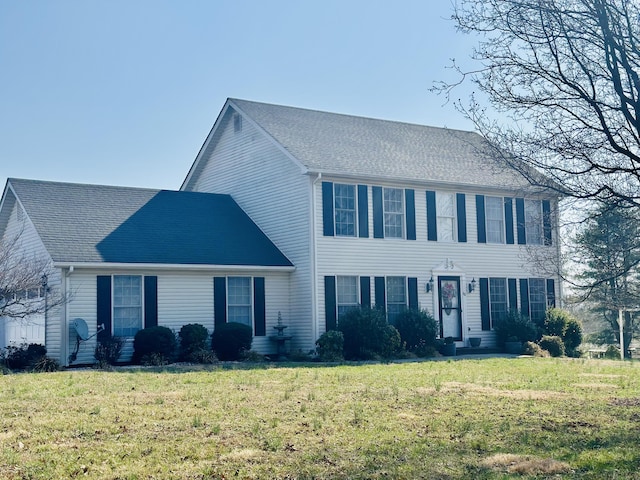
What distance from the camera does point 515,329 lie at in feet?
85.5

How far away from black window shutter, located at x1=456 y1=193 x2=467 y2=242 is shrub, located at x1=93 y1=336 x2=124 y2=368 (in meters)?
11.4

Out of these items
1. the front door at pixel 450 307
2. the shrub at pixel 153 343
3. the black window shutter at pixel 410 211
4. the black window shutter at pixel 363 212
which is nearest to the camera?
the shrub at pixel 153 343

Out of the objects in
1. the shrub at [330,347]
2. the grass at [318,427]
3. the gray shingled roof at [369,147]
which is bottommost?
the grass at [318,427]

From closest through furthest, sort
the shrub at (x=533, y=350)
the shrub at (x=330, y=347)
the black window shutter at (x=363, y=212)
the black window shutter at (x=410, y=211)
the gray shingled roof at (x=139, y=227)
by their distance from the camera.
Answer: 1. the gray shingled roof at (x=139, y=227)
2. the shrub at (x=330, y=347)
3. the black window shutter at (x=363, y=212)
4. the shrub at (x=533, y=350)
5. the black window shutter at (x=410, y=211)

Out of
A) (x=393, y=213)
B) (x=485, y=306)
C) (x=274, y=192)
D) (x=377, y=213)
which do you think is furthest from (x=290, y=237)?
(x=485, y=306)

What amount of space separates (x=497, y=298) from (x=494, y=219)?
103 inches

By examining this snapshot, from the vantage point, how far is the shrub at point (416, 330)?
23703 mm

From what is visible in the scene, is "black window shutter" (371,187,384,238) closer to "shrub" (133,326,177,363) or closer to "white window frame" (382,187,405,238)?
"white window frame" (382,187,405,238)

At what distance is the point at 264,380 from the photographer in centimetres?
1545

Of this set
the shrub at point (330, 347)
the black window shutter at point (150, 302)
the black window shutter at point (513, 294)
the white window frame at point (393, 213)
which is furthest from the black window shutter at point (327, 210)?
the black window shutter at point (513, 294)

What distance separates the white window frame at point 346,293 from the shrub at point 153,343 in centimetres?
523

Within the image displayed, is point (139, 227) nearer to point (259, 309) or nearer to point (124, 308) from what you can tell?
point (124, 308)

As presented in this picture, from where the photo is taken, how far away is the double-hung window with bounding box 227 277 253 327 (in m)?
23.0

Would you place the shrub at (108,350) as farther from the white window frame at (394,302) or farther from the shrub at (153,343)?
the white window frame at (394,302)
